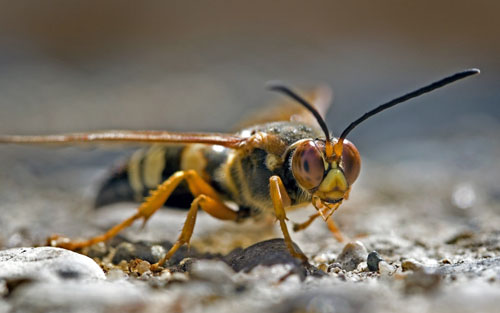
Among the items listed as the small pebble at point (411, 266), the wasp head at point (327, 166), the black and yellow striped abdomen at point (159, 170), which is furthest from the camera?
the black and yellow striped abdomen at point (159, 170)

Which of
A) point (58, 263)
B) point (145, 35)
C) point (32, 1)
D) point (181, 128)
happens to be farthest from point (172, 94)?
point (58, 263)

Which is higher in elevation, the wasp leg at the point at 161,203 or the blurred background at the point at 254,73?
the blurred background at the point at 254,73

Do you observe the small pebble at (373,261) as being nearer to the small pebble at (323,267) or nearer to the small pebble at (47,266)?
the small pebble at (323,267)

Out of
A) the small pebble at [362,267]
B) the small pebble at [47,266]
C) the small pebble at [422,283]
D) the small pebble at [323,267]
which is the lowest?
the small pebble at [47,266]

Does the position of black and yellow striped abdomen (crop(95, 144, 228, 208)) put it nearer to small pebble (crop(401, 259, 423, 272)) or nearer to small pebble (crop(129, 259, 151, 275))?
small pebble (crop(129, 259, 151, 275))

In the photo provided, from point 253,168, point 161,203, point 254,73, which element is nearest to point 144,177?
point 161,203

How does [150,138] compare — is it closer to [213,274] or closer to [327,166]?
[327,166]

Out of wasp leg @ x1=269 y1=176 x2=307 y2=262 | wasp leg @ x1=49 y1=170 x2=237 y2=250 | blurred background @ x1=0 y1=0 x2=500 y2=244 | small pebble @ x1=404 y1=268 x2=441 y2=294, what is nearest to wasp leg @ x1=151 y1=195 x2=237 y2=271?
wasp leg @ x1=49 y1=170 x2=237 y2=250

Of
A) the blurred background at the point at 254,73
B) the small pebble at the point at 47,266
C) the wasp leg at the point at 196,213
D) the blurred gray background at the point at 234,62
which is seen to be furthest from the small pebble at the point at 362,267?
the blurred gray background at the point at 234,62

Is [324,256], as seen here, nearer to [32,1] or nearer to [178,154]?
[178,154]
